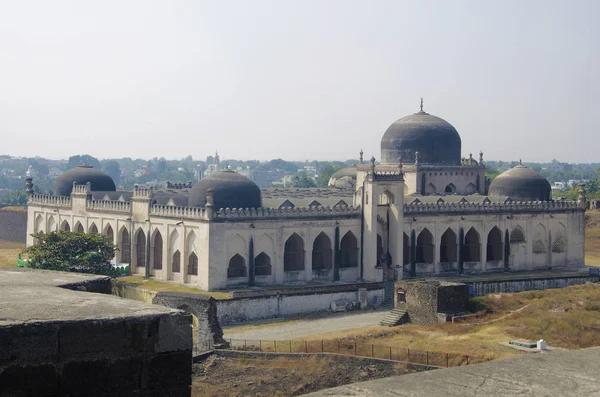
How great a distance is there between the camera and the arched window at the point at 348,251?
170 feet

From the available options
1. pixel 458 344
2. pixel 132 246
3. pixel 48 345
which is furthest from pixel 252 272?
pixel 48 345

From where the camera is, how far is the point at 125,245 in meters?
53.8

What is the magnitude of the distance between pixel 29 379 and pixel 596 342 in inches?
1259

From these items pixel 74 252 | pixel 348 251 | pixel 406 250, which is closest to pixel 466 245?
pixel 406 250

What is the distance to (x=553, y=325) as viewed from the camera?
1497 inches

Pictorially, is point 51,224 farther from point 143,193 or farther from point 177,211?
point 177,211

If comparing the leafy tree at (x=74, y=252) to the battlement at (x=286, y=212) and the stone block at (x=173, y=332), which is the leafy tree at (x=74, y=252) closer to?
the battlement at (x=286, y=212)

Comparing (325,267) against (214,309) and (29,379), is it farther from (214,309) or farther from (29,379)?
(29,379)

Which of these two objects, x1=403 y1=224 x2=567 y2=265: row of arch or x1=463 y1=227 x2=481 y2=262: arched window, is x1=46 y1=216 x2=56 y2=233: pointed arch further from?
x1=463 y1=227 x2=481 y2=262: arched window

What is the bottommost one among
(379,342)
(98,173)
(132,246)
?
(379,342)

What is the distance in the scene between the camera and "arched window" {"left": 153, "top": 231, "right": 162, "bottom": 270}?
166ft

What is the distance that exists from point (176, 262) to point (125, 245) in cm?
562

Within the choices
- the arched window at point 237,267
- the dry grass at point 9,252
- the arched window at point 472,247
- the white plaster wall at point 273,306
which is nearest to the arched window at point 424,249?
the arched window at point 472,247

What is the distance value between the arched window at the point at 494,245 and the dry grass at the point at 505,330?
11.4 m
